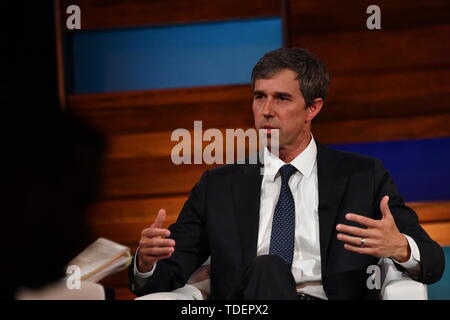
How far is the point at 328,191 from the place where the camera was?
2.19 meters

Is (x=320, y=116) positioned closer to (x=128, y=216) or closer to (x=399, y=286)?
(x=128, y=216)

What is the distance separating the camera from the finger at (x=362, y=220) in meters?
1.77

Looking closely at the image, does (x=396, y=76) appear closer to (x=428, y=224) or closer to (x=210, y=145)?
(x=428, y=224)

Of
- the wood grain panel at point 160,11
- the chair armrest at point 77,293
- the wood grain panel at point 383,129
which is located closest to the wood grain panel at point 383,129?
the wood grain panel at point 383,129

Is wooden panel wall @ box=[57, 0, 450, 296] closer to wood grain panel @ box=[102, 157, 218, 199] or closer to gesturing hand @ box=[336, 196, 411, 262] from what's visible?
wood grain panel @ box=[102, 157, 218, 199]

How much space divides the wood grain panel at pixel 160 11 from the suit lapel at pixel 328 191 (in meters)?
1.28

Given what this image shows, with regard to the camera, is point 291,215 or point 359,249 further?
point 291,215

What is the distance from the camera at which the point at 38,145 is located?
89 centimetres

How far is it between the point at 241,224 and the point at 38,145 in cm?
135

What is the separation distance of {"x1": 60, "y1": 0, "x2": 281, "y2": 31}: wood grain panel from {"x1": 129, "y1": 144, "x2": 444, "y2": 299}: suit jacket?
1265 mm

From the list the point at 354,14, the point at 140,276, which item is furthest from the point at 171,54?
the point at 140,276

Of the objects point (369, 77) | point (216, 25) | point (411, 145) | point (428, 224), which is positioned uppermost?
point (216, 25)

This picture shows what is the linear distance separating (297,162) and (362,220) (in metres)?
0.53
